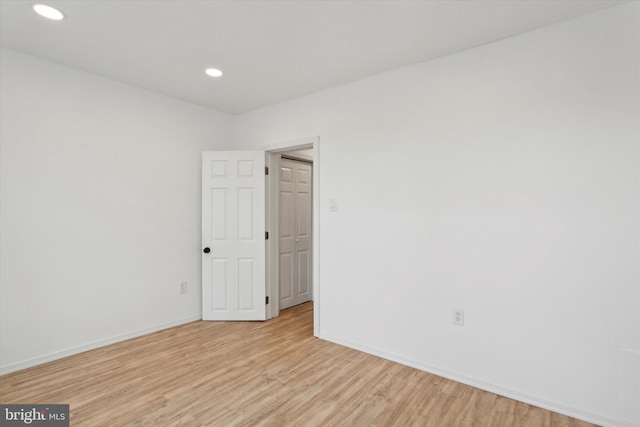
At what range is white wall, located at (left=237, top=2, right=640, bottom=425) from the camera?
1.94 meters

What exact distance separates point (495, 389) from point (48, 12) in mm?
Answer: 4025

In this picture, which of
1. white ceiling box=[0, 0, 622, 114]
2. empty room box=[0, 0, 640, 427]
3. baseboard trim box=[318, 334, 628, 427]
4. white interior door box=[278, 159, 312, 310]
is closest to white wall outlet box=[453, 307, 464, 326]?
empty room box=[0, 0, 640, 427]

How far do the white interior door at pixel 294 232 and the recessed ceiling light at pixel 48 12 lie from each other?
253cm

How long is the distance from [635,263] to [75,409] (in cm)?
366

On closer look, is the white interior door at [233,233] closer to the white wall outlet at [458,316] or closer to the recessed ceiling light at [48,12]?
the recessed ceiling light at [48,12]

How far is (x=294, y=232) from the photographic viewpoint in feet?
14.7

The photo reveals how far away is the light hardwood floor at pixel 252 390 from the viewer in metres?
2.01

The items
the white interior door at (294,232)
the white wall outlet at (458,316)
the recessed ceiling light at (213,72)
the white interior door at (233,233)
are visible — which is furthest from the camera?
the white interior door at (294,232)

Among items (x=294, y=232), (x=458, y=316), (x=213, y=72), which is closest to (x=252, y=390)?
(x=458, y=316)

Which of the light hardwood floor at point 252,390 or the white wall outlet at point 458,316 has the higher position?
the white wall outlet at point 458,316

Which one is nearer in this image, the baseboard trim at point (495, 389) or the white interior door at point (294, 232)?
the baseboard trim at point (495, 389)

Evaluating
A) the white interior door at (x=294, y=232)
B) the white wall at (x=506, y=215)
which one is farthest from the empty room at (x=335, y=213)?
the white interior door at (x=294, y=232)

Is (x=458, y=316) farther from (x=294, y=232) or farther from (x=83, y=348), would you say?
(x=83, y=348)

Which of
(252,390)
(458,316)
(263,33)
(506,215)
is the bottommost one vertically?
(252,390)
